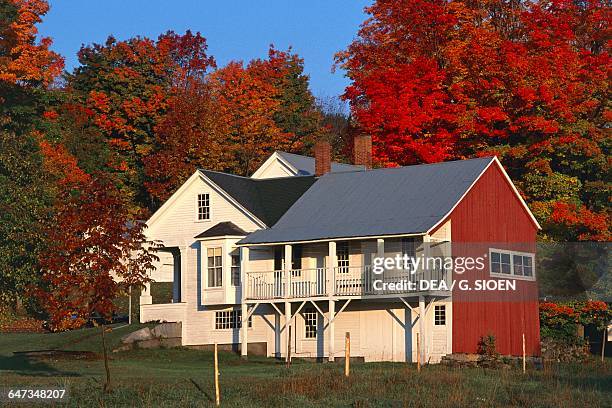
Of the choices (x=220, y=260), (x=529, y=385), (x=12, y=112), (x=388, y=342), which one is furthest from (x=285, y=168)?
(x=529, y=385)

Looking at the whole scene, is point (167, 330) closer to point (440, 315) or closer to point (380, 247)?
point (380, 247)

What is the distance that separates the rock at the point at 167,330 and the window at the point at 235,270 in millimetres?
3811

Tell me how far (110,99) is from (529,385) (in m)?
53.6

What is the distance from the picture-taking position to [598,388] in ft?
120

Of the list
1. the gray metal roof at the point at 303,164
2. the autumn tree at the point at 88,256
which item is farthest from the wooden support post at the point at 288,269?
the autumn tree at the point at 88,256

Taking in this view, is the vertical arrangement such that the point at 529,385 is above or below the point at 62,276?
below

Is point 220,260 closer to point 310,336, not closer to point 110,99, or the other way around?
point 310,336

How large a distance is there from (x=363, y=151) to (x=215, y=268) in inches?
400

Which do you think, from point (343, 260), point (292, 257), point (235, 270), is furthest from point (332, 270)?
point (235, 270)

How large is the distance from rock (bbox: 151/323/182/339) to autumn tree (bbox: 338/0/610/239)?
1464 cm

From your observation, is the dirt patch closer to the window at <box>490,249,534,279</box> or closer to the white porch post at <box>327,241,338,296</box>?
the white porch post at <box>327,241,338,296</box>

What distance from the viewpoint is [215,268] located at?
179 feet

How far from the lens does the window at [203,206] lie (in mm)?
56500

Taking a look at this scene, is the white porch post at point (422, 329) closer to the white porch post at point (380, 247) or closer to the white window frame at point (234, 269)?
the white porch post at point (380, 247)
